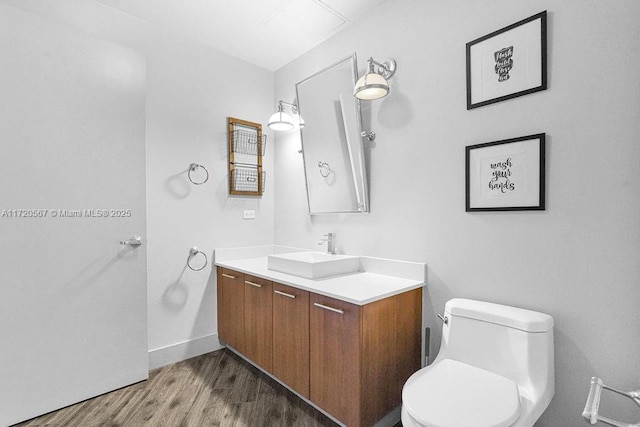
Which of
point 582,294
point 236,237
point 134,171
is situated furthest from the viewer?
point 236,237

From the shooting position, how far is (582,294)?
4.47 ft

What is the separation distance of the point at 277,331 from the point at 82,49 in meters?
2.17

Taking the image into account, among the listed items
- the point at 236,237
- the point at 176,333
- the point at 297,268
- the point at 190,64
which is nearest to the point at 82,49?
the point at 190,64

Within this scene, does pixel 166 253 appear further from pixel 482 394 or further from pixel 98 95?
pixel 482 394

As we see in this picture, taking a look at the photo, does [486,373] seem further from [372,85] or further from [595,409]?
[372,85]

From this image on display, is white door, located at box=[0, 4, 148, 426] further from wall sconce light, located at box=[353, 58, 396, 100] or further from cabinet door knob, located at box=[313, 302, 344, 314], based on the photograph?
wall sconce light, located at box=[353, 58, 396, 100]

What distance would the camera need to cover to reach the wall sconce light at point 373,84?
70.0 inches

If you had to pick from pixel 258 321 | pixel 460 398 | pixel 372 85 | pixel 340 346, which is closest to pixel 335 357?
pixel 340 346

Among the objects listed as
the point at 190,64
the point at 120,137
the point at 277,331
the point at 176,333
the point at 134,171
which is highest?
the point at 190,64

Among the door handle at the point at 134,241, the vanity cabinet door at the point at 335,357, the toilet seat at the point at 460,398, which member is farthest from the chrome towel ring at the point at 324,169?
the toilet seat at the point at 460,398

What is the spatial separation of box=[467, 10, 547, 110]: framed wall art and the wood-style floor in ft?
6.60

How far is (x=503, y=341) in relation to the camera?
1.41 m

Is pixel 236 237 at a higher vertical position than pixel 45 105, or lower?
lower

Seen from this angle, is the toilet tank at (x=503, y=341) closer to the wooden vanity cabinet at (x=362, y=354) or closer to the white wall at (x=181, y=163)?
the wooden vanity cabinet at (x=362, y=354)
